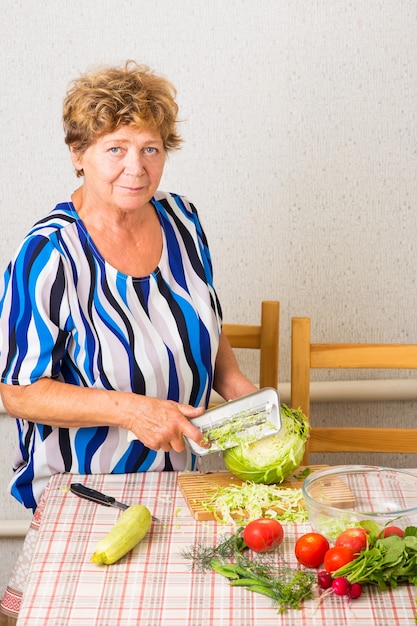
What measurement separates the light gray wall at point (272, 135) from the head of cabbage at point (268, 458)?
119 centimetres

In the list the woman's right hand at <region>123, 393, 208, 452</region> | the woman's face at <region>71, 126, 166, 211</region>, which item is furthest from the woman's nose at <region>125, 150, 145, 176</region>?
the woman's right hand at <region>123, 393, 208, 452</region>

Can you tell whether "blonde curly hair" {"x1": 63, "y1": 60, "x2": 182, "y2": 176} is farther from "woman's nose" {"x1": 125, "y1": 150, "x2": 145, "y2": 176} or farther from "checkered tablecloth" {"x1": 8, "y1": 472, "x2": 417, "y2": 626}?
"checkered tablecloth" {"x1": 8, "y1": 472, "x2": 417, "y2": 626}

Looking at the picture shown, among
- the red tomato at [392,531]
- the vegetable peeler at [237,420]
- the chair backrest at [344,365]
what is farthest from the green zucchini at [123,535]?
the chair backrest at [344,365]

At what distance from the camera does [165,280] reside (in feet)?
7.32

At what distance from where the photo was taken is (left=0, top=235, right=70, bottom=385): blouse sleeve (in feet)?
6.61

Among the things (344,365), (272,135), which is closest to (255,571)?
(344,365)

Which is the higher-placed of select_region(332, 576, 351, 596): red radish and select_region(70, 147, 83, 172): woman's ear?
select_region(70, 147, 83, 172): woman's ear

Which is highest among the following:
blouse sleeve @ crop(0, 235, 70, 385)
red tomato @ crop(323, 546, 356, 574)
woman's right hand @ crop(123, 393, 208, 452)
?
blouse sleeve @ crop(0, 235, 70, 385)

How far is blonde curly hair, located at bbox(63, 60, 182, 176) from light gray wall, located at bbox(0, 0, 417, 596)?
2.81 ft

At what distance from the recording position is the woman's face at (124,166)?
2.07 m

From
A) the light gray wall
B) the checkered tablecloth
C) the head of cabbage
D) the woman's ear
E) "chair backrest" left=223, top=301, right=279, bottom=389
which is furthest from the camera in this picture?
the light gray wall

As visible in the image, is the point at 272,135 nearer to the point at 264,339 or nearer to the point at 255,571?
the point at 264,339

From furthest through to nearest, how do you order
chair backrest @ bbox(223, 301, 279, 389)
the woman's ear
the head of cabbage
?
1. chair backrest @ bbox(223, 301, 279, 389)
2. the woman's ear
3. the head of cabbage

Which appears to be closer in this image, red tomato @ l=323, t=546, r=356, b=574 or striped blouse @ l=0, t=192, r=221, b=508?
red tomato @ l=323, t=546, r=356, b=574
